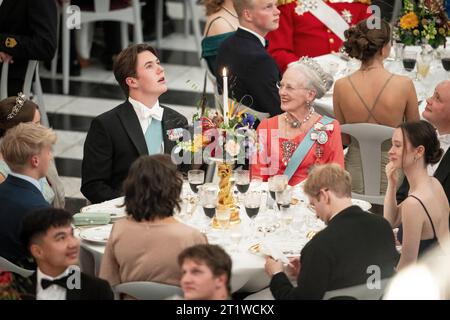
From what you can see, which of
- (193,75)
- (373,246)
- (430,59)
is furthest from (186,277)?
(193,75)

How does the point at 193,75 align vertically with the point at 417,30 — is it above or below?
below

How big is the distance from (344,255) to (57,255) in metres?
1.13

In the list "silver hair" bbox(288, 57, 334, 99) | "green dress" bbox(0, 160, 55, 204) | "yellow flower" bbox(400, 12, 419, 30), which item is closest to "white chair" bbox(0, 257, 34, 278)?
"green dress" bbox(0, 160, 55, 204)

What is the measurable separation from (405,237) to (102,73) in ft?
17.3

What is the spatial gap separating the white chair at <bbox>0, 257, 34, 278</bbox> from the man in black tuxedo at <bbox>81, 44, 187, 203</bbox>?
93 cm

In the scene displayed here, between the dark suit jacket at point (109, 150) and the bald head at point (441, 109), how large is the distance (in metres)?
1.32

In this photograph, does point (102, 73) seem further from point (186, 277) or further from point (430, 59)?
point (186, 277)

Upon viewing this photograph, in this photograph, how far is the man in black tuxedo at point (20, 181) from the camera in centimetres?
445

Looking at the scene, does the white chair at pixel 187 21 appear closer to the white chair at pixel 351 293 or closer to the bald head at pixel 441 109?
the bald head at pixel 441 109

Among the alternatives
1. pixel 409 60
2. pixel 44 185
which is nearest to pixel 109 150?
pixel 44 185

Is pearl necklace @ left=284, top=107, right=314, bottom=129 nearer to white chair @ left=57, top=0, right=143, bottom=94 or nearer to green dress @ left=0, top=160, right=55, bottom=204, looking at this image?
green dress @ left=0, top=160, right=55, bottom=204

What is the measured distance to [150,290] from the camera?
398 cm

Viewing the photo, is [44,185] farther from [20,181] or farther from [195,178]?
[195,178]

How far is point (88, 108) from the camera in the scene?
329 inches
